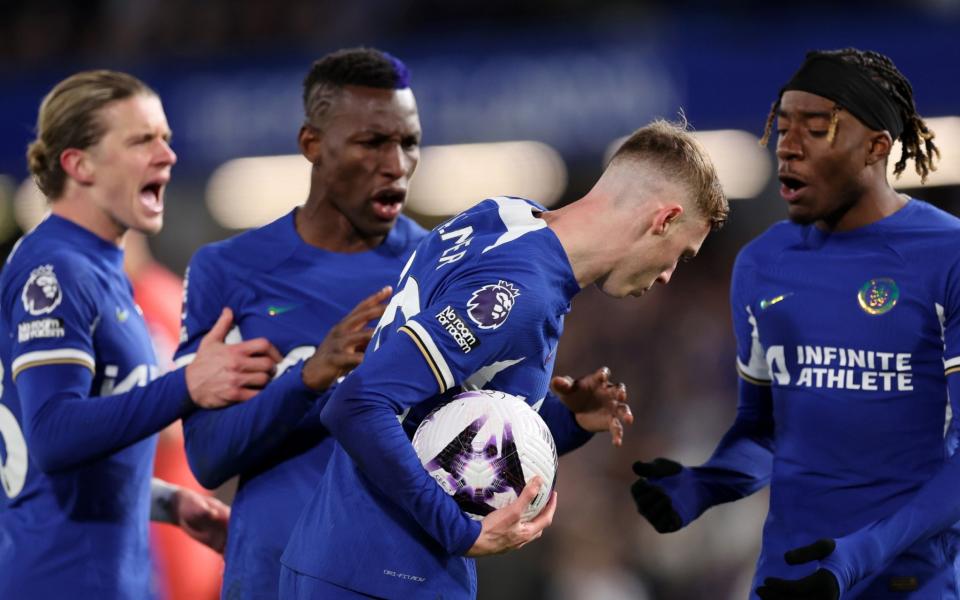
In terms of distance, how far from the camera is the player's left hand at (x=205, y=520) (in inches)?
175

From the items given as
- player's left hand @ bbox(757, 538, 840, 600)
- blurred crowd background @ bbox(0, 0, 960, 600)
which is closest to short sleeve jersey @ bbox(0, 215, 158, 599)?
player's left hand @ bbox(757, 538, 840, 600)

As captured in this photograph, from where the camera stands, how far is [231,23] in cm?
1310

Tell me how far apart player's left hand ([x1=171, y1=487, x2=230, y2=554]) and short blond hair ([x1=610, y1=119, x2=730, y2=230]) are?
1997 millimetres

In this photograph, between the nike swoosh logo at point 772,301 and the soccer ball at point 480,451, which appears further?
the nike swoosh logo at point 772,301

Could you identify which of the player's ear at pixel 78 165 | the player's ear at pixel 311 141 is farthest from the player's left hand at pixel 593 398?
the player's ear at pixel 78 165

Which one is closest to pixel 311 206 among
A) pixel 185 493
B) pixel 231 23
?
pixel 185 493

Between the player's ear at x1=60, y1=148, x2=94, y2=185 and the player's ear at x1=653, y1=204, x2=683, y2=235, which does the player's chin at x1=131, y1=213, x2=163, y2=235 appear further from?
the player's ear at x1=653, y1=204, x2=683, y2=235

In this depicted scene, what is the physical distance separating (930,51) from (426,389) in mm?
8625

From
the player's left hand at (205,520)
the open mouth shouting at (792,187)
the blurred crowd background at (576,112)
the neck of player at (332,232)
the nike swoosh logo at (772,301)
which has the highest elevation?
Result: the open mouth shouting at (792,187)

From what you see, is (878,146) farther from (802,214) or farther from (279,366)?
(279,366)

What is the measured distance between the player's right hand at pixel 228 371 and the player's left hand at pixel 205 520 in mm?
799

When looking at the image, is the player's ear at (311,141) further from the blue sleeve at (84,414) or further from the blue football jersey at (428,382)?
the blue football jersey at (428,382)

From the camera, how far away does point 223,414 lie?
12.3 feet

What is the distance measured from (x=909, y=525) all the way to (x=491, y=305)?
1.30 m
